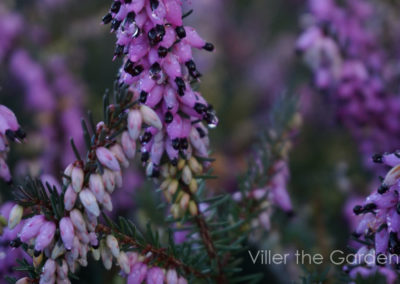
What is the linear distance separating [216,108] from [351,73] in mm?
1322

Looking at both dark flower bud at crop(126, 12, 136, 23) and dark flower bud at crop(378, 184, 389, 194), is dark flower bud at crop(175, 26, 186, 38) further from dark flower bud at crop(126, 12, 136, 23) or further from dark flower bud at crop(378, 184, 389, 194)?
dark flower bud at crop(378, 184, 389, 194)

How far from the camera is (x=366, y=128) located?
8.07 ft

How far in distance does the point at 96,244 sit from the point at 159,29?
0.50 meters

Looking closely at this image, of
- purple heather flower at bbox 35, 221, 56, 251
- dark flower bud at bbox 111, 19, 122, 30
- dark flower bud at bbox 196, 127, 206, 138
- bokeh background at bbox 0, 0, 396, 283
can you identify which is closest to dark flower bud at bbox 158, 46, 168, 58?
dark flower bud at bbox 111, 19, 122, 30

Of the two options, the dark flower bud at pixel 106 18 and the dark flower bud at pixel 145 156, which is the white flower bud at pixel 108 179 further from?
the dark flower bud at pixel 106 18

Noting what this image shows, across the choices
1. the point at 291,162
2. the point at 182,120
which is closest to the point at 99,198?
the point at 182,120

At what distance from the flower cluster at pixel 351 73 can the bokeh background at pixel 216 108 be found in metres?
0.17

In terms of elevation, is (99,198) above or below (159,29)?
below

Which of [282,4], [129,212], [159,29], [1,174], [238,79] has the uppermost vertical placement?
[282,4]

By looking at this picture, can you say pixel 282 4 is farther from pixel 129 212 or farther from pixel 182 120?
pixel 182 120

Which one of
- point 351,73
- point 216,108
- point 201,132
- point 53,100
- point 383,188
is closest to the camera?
point 383,188

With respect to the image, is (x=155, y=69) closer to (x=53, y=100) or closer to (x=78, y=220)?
(x=78, y=220)

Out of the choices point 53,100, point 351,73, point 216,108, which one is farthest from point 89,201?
point 216,108

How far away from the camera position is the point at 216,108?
356cm
